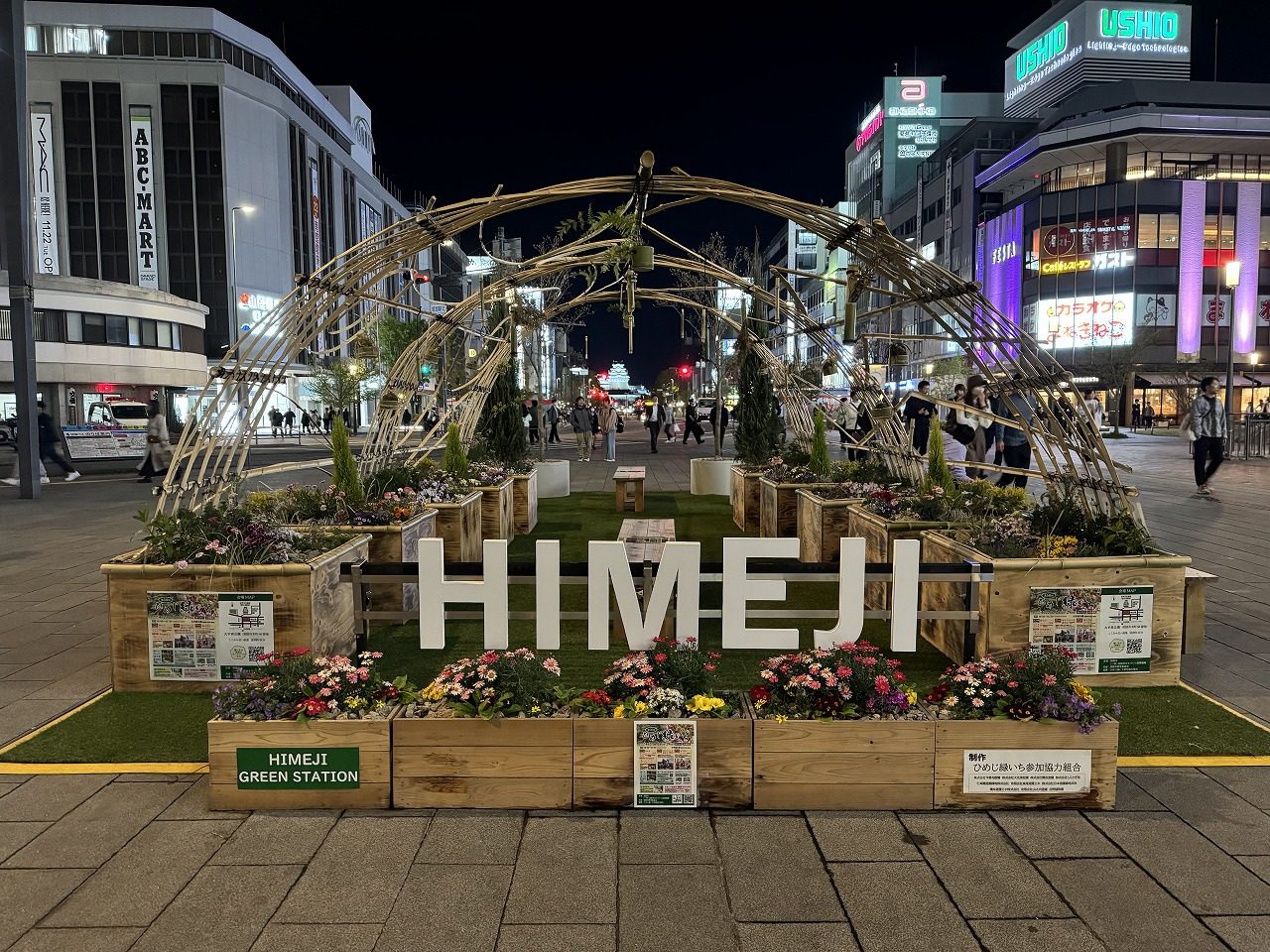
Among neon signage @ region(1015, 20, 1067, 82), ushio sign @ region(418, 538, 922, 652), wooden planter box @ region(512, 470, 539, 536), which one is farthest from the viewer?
neon signage @ region(1015, 20, 1067, 82)

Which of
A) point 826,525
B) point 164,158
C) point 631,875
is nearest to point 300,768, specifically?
point 631,875

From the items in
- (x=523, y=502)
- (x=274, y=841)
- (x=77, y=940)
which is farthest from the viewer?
(x=523, y=502)

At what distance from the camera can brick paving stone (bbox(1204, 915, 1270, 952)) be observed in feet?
8.57

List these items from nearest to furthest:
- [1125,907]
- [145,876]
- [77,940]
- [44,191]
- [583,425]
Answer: [77,940] → [1125,907] → [145,876] → [583,425] → [44,191]

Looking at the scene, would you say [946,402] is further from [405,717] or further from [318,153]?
[318,153]

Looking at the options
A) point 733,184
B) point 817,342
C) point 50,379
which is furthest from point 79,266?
point 733,184

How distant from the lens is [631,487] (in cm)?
1348

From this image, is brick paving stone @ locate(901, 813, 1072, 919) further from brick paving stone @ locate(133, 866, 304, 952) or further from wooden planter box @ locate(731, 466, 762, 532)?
wooden planter box @ locate(731, 466, 762, 532)

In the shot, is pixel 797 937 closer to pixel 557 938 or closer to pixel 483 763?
pixel 557 938

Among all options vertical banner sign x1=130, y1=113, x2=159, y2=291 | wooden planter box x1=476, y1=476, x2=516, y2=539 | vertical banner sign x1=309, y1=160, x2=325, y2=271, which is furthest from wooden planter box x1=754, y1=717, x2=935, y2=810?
vertical banner sign x1=309, y1=160, x2=325, y2=271

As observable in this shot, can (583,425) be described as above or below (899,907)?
above

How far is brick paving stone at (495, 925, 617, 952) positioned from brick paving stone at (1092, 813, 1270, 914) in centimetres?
197

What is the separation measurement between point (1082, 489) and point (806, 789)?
364 cm

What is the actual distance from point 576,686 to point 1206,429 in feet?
40.9
